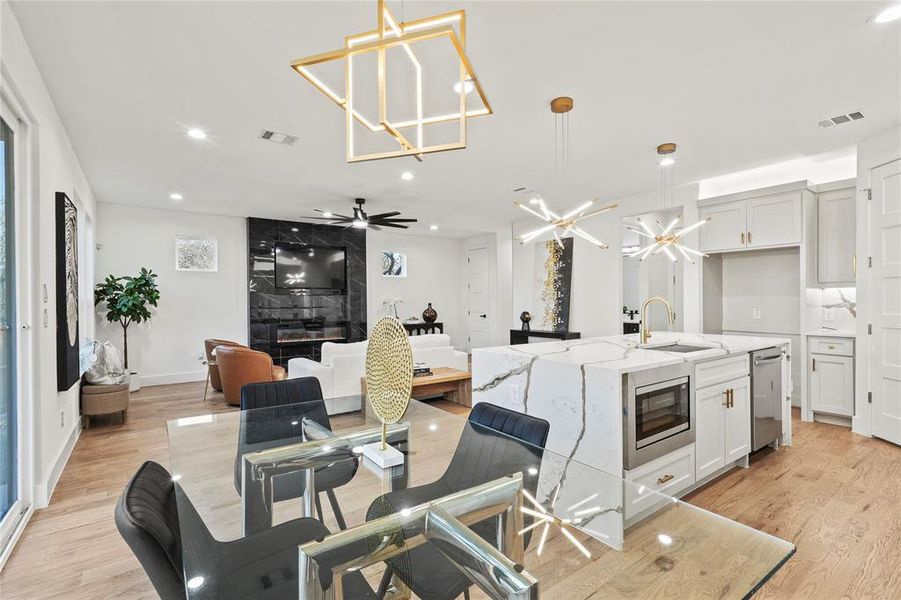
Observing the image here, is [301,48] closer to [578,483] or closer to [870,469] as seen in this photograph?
[578,483]

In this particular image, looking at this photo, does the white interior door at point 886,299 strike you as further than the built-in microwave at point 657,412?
Yes

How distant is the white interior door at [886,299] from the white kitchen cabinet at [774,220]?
28.4 inches

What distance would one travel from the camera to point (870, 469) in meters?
3.09

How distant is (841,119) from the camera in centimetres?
342

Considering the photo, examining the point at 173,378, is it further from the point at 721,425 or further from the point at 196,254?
the point at 721,425

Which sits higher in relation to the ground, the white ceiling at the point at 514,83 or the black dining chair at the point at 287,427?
the white ceiling at the point at 514,83

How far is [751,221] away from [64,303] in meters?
6.29

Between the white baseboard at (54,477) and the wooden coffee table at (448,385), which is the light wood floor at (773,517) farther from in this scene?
the wooden coffee table at (448,385)

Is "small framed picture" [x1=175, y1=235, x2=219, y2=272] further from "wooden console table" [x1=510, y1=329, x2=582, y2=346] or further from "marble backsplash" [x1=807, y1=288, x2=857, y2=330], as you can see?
"marble backsplash" [x1=807, y1=288, x2=857, y2=330]

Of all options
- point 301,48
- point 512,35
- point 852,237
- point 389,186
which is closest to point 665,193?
point 852,237

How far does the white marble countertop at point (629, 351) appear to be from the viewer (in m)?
2.30

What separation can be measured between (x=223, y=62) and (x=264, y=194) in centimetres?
334

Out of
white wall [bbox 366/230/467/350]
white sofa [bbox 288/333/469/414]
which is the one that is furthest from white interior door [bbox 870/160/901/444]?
white wall [bbox 366/230/467/350]

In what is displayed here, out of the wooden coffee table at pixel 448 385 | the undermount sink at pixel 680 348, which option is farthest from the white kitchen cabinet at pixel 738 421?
the wooden coffee table at pixel 448 385
